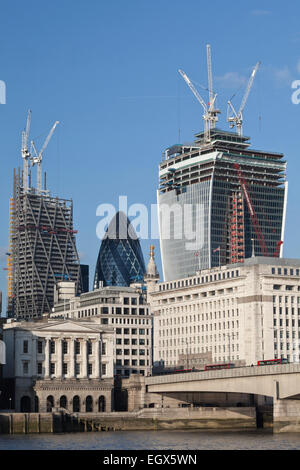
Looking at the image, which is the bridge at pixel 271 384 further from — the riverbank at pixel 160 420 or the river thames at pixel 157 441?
the riverbank at pixel 160 420

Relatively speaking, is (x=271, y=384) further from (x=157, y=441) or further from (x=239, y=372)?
(x=157, y=441)

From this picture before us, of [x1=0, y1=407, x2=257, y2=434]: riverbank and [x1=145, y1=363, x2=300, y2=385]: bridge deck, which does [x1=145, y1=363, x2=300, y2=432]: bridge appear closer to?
[x1=145, y1=363, x2=300, y2=385]: bridge deck

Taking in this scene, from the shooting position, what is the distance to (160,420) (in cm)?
19012

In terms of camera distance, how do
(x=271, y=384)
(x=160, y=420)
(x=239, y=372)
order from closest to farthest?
(x=271, y=384), (x=239, y=372), (x=160, y=420)

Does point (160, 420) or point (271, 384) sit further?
point (160, 420)

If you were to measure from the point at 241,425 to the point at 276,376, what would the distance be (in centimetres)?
2531

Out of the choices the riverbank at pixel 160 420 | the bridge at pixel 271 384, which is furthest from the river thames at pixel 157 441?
the riverbank at pixel 160 420

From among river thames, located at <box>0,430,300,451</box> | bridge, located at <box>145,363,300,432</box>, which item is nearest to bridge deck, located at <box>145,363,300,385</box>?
bridge, located at <box>145,363,300,432</box>

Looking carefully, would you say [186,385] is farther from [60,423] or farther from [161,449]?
[161,449]

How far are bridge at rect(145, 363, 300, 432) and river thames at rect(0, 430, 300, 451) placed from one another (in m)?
4.65

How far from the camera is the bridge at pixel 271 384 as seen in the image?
16638cm

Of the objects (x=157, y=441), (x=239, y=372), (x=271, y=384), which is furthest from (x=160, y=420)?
(x=157, y=441)

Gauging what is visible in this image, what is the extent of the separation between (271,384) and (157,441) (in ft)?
99.4
